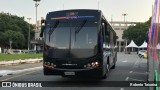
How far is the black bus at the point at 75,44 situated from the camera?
17281 mm

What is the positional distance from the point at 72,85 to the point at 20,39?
98.2 metres

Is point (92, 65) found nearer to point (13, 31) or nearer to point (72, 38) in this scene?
point (72, 38)

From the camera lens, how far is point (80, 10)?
18094 millimetres

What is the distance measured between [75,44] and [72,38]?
0.29m

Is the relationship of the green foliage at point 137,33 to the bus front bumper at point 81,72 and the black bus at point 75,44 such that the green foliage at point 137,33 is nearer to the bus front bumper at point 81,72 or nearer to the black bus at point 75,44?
the black bus at point 75,44

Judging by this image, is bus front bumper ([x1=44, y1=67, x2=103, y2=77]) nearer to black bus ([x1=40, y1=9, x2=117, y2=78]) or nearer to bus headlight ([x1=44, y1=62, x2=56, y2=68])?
black bus ([x1=40, y1=9, x2=117, y2=78])

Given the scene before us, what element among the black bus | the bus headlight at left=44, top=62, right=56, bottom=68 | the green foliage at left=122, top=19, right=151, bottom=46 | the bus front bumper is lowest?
A: the bus front bumper

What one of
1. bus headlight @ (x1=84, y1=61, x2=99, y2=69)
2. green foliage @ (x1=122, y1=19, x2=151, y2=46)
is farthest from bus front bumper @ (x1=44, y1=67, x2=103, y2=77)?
green foliage @ (x1=122, y1=19, x2=151, y2=46)

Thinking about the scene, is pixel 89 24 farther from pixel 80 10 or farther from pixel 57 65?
pixel 57 65

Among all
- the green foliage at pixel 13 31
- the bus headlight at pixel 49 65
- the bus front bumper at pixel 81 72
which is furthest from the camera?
the green foliage at pixel 13 31

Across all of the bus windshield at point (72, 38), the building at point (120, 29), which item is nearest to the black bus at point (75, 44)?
the bus windshield at point (72, 38)

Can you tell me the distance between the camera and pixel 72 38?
57.6ft

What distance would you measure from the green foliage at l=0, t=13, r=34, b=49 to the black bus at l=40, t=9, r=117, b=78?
9189 centimetres

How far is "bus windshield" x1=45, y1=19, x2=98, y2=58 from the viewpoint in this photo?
1734 cm
